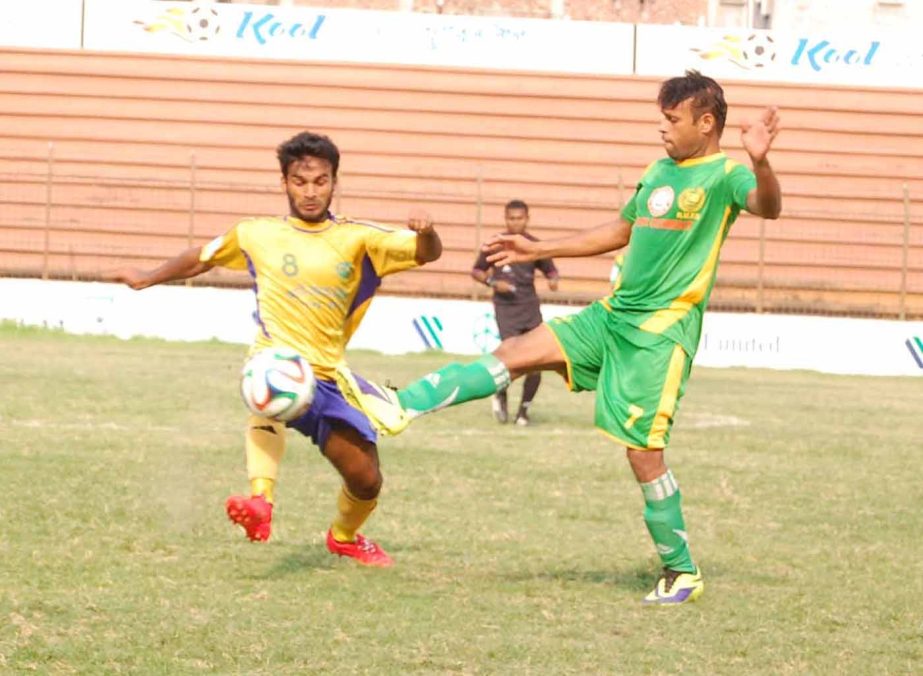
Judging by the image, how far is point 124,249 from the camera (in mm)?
26578

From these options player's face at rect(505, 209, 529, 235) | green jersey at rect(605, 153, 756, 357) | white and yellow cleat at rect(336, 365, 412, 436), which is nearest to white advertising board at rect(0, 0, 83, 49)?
player's face at rect(505, 209, 529, 235)

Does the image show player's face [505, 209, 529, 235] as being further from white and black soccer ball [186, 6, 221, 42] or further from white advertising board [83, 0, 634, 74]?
white and black soccer ball [186, 6, 221, 42]

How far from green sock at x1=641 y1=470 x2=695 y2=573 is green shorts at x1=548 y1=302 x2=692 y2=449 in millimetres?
175

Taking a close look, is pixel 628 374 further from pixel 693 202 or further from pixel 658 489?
pixel 693 202

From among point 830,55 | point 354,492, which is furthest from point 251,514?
point 830,55

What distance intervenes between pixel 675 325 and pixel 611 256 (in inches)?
799

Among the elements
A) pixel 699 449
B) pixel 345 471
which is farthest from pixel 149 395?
pixel 345 471

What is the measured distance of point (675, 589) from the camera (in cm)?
678

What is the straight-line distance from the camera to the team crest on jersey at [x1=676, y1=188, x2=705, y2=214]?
22.2 ft

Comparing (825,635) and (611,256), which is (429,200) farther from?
(825,635)

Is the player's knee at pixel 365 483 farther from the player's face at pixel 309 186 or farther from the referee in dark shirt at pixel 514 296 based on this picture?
the referee in dark shirt at pixel 514 296

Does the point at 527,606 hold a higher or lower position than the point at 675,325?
lower

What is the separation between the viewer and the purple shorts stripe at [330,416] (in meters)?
6.83

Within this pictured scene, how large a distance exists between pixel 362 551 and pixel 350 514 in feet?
0.64
